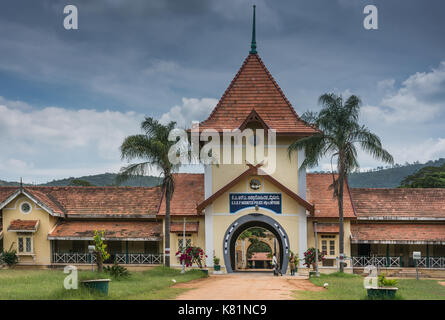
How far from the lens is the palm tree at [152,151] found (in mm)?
27203

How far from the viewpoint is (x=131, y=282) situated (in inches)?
811

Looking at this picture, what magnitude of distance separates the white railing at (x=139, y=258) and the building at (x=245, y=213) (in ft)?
0.18

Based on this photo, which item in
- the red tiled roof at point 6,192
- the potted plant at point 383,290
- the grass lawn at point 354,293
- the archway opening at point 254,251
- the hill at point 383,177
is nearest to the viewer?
the potted plant at point 383,290

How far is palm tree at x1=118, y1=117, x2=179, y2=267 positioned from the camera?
2720 centimetres

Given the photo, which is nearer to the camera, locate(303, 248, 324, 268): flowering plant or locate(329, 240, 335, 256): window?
locate(303, 248, 324, 268): flowering plant

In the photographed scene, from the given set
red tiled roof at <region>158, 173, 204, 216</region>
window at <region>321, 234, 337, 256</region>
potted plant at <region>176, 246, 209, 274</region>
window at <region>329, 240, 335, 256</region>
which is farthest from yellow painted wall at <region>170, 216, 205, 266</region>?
window at <region>329, 240, 335, 256</region>

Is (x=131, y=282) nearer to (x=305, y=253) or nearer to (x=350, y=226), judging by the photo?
(x=305, y=253)

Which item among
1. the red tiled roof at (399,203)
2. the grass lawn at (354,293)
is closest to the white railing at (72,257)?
the grass lawn at (354,293)

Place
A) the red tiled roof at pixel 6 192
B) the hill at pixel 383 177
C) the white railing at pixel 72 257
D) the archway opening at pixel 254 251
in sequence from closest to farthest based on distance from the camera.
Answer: the white railing at pixel 72 257 < the red tiled roof at pixel 6 192 < the archway opening at pixel 254 251 < the hill at pixel 383 177

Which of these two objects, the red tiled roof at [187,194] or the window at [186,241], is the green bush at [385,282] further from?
the window at [186,241]

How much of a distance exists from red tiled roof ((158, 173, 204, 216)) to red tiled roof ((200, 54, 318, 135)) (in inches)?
153

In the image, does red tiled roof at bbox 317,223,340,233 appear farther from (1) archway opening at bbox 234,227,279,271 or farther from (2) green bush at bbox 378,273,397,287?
(1) archway opening at bbox 234,227,279,271
